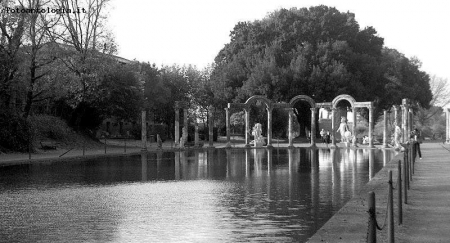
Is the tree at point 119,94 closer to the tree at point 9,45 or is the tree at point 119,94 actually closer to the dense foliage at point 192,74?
the dense foliage at point 192,74

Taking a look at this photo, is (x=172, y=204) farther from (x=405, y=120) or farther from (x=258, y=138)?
(x=405, y=120)

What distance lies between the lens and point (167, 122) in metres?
74.6

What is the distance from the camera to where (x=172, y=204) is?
15070 millimetres

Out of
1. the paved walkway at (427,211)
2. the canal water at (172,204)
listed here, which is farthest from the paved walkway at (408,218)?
the canal water at (172,204)

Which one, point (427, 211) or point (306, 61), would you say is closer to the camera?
point (427, 211)

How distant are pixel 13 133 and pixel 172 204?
27.2 meters

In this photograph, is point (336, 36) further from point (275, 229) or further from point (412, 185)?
point (275, 229)

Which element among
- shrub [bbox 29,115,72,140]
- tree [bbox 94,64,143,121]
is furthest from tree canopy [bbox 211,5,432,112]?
shrub [bbox 29,115,72,140]

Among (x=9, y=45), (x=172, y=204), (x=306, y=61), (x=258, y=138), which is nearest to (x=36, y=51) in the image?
(x=9, y=45)

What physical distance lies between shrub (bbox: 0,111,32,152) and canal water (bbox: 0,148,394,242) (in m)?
14.5

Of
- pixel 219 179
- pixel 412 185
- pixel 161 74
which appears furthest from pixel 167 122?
pixel 412 185

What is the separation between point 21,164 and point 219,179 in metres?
13.5

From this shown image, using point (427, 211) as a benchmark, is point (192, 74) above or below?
above

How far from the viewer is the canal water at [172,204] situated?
1093cm
